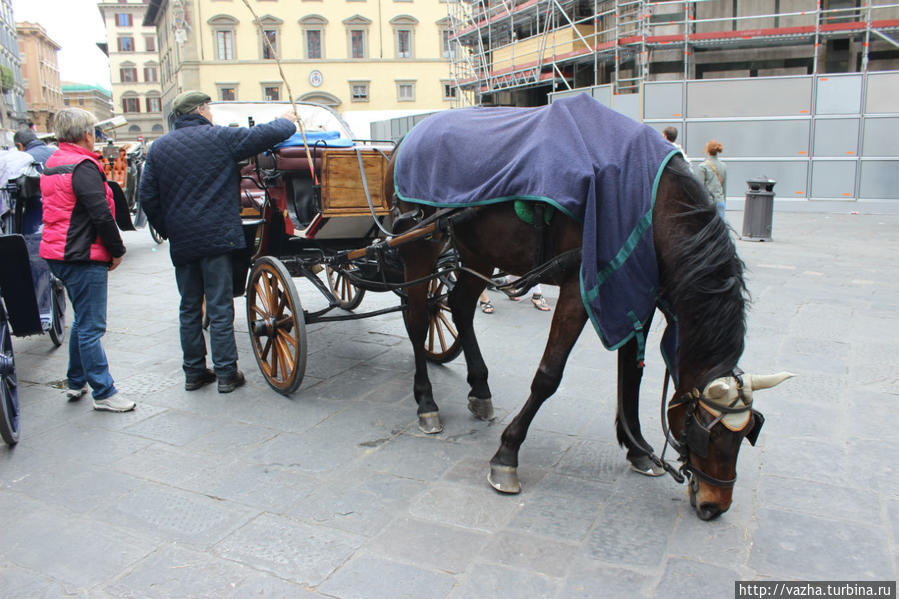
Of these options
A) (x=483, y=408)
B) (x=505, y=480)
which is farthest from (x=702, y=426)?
(x=483, y=408)

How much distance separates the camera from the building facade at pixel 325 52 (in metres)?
45.6

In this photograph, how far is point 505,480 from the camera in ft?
10.4

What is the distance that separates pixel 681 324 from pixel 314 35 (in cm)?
4895

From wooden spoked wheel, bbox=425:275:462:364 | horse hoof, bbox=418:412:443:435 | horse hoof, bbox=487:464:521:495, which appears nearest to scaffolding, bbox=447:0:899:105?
wooden spoked wheel, bbox=425:275:462:364

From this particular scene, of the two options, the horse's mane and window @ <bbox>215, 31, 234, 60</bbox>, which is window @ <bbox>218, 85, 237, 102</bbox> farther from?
the horse's mane

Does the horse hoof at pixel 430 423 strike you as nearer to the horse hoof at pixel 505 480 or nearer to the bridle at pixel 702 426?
the horse hoof at pixel 505 480

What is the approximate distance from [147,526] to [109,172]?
11.5m

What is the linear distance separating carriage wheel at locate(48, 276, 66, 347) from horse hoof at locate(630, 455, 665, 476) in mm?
4424

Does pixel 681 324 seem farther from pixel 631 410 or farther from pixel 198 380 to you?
pixel 198 380

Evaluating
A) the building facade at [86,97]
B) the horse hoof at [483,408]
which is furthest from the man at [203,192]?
the building facade at [86,97]

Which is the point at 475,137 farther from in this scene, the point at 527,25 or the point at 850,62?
the point at 527,25

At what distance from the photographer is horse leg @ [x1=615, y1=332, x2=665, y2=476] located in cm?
330

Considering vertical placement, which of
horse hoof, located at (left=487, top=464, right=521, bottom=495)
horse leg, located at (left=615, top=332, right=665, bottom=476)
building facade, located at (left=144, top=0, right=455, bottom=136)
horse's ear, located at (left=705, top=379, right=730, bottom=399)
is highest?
building facade, located at (left=144, top=0, right=455, bottom=136)

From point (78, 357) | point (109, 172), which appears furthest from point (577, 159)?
point (109, 172)
